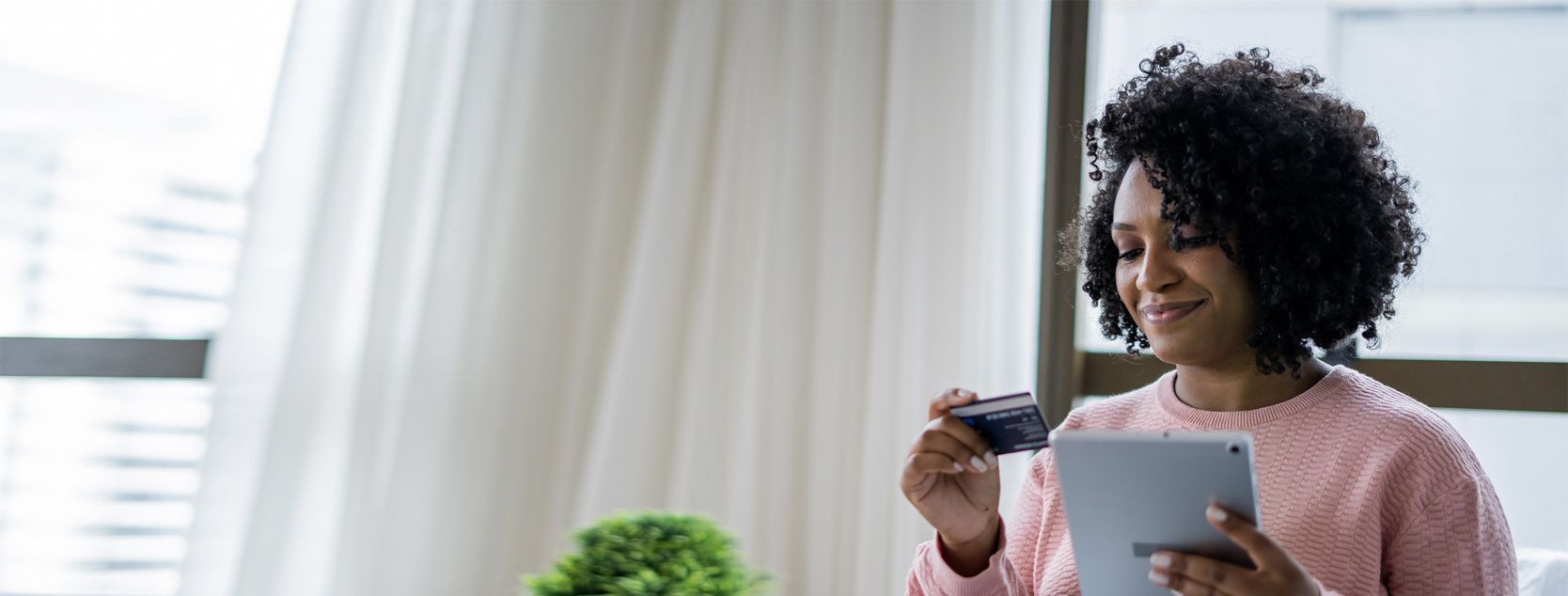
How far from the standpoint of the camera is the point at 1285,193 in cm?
128

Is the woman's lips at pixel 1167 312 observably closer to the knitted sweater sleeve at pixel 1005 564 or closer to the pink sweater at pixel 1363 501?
the pink sweater at pixel 1363 501

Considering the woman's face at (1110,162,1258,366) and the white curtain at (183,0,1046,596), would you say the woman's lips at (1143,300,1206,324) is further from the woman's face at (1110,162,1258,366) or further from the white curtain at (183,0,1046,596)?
the white curtain at (183,0,1046,596)

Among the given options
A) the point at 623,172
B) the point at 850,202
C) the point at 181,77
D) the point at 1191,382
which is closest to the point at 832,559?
the point at 850,202

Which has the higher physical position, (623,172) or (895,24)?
(895,24)

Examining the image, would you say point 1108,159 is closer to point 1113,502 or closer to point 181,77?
point 1113,502

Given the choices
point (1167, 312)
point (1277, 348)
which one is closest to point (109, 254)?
point (1167, 312)

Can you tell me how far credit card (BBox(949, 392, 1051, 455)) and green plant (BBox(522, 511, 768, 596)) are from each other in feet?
1.21

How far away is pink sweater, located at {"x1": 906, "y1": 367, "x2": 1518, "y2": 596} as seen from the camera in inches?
44.4

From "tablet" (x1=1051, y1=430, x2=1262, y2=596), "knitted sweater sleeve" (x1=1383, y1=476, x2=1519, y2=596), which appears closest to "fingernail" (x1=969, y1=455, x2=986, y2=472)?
"tablet" (x1=1051, y1=430, x2=1262, y2=596)

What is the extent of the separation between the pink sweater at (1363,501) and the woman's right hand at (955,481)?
0.03 metres

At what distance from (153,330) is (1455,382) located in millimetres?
2562

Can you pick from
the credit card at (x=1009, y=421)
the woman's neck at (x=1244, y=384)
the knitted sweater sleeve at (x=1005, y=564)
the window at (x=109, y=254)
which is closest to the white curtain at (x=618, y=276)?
the window at (x=109, y=254)

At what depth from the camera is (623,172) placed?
2629 millimetres

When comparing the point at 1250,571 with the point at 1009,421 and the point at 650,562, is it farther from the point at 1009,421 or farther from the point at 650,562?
the point at 650,562
